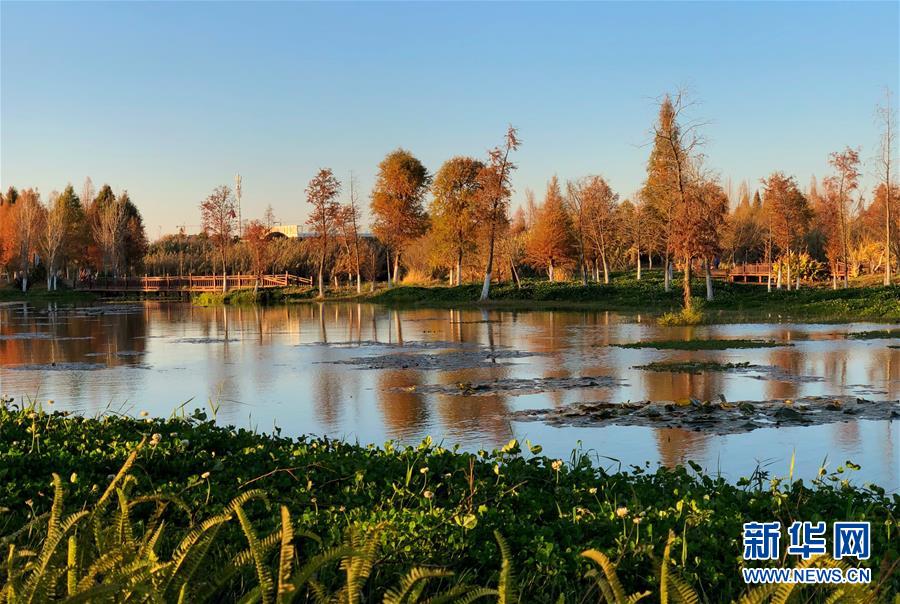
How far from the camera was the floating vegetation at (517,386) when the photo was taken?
12562 millimetres

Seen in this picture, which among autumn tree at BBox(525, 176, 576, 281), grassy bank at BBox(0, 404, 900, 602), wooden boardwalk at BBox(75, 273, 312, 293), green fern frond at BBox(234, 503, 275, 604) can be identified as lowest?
grassy bank at BBox(0, 404, 900, 602)

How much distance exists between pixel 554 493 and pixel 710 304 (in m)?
31.3

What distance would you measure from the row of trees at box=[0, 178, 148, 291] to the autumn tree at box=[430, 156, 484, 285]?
1247 inches

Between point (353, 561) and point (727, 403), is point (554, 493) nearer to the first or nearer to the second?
point (353, 561)

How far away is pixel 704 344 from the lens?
18.9 metres

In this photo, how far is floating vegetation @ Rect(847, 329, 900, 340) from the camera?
20109mm

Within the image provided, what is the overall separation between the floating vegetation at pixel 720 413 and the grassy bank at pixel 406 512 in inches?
113

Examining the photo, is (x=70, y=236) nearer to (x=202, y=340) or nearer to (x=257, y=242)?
(x=257, y=242)

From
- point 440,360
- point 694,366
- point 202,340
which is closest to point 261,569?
point 694,366

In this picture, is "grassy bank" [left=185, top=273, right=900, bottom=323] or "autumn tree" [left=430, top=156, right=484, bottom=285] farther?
"autumn tree" [left=430, top=156, right=484, bottom=285]

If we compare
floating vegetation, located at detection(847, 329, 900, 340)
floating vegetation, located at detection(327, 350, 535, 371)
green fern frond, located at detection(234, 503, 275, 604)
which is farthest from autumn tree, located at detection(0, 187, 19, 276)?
green fern frond, located at detection(234, 503, 275, 604)

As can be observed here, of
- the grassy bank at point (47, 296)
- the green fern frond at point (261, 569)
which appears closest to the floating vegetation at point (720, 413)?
the green fern frond at point (261, 569)

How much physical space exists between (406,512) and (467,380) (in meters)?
9.60

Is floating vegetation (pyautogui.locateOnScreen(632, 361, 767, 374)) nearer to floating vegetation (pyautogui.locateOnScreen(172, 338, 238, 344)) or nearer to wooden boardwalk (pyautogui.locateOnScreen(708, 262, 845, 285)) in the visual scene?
floating vegetation (pyautogui.locateOnScreen(172, 338, 238, 344))
